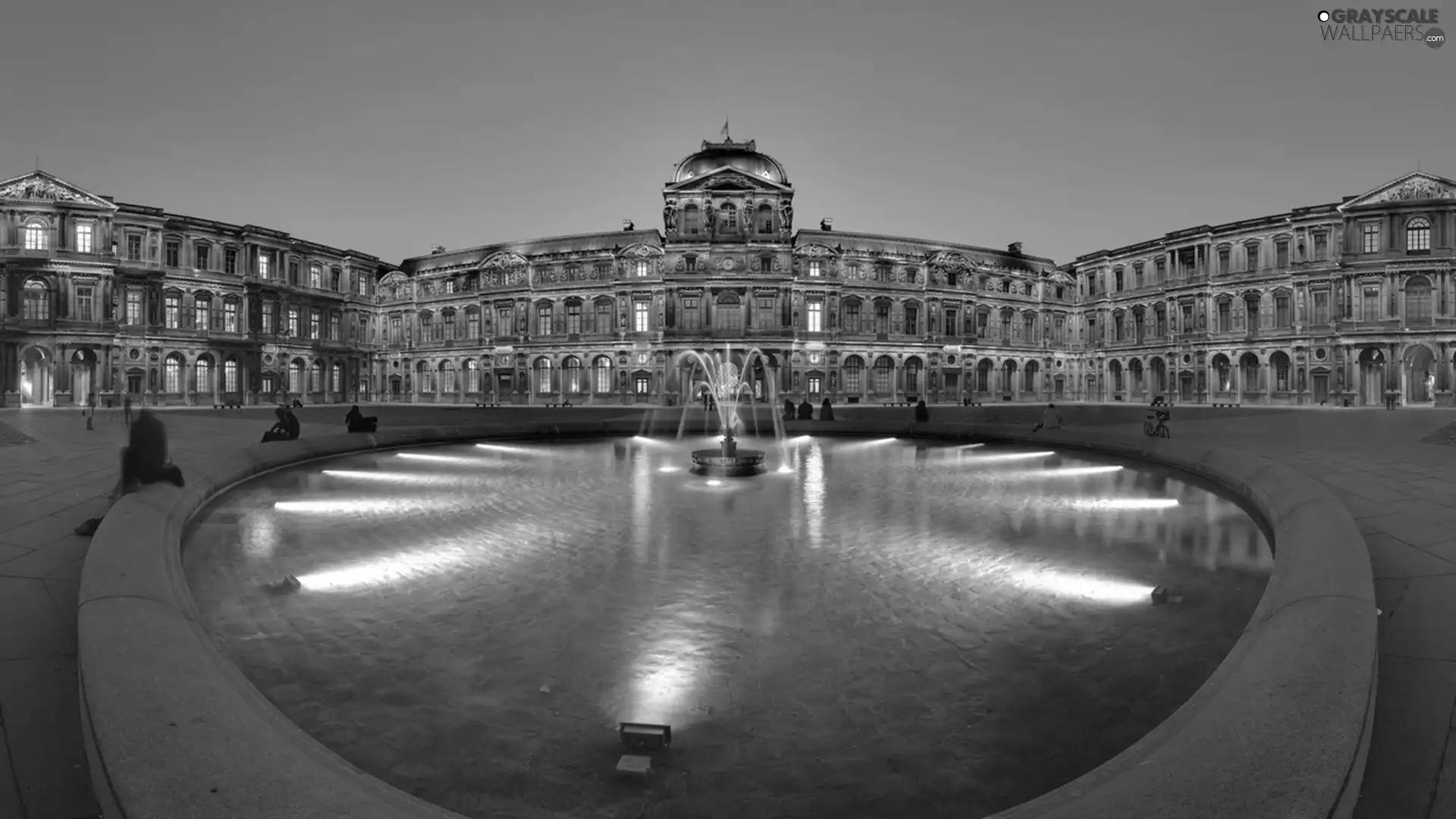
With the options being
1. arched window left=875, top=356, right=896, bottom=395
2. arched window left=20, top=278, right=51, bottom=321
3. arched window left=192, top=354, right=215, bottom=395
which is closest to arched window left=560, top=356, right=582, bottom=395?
arched window left=875, top=356, right=896, bottom=395

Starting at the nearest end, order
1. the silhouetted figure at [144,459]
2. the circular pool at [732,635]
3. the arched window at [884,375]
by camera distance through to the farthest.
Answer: the circular pool at [732,635], the silhouetted figure at [144,459], the arched window at [884,375]

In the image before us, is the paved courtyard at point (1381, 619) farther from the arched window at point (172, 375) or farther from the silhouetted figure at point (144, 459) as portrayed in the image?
the arched window at point (172, 375)

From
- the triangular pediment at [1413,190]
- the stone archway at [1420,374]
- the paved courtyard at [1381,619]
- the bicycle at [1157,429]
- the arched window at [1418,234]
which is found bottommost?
the paved courtyard at [1381,619]

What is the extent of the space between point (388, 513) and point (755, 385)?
1678 inches

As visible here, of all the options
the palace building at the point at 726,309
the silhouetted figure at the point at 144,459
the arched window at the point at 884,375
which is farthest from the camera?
the arched window at the point at 884,375

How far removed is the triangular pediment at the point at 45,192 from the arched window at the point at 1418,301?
8260 centimetres

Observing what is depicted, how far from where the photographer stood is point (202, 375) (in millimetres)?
48312

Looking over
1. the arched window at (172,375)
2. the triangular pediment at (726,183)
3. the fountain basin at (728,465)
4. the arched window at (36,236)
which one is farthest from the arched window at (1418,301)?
the arched window at (36,236)

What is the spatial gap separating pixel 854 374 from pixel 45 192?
2131 inches

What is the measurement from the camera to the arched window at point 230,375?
163ft

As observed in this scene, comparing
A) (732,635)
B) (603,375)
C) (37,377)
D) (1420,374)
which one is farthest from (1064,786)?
(37,377)

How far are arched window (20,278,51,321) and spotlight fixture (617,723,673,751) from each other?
5679 centimetres

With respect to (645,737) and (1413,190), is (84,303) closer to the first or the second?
(645,737)

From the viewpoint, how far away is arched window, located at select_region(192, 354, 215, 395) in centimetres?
4781
